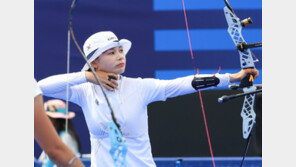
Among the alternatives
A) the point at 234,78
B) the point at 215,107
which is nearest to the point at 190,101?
the point at 215,107

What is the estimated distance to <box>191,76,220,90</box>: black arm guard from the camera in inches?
94.3

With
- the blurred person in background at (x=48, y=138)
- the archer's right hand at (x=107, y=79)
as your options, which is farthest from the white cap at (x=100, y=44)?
the blurred person in background at (x=48, y=138)

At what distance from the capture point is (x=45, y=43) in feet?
14.1

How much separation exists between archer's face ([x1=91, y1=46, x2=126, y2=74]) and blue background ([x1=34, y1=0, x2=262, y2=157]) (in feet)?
5.69

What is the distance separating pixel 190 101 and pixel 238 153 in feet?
2.27

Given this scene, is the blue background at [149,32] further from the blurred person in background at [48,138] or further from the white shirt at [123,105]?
the blurred person in background at [48,138]

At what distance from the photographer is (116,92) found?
2410 millimetres

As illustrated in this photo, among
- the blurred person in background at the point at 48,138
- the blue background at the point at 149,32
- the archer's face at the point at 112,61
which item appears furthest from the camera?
the blue background at the point at 149,32

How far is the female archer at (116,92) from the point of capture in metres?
2.34

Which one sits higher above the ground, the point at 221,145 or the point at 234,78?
the point at 234,78

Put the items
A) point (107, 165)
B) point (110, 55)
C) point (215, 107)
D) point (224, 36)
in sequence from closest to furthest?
point (107, 165) < point (110, 55) < point (224, 36) < point (215, 107)

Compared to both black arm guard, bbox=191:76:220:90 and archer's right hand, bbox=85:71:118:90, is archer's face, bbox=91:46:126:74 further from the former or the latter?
black arm guard, bbox=191:76:220:90

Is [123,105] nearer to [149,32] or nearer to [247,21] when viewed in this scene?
[247,21]

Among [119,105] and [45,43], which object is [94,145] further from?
[45,43]
